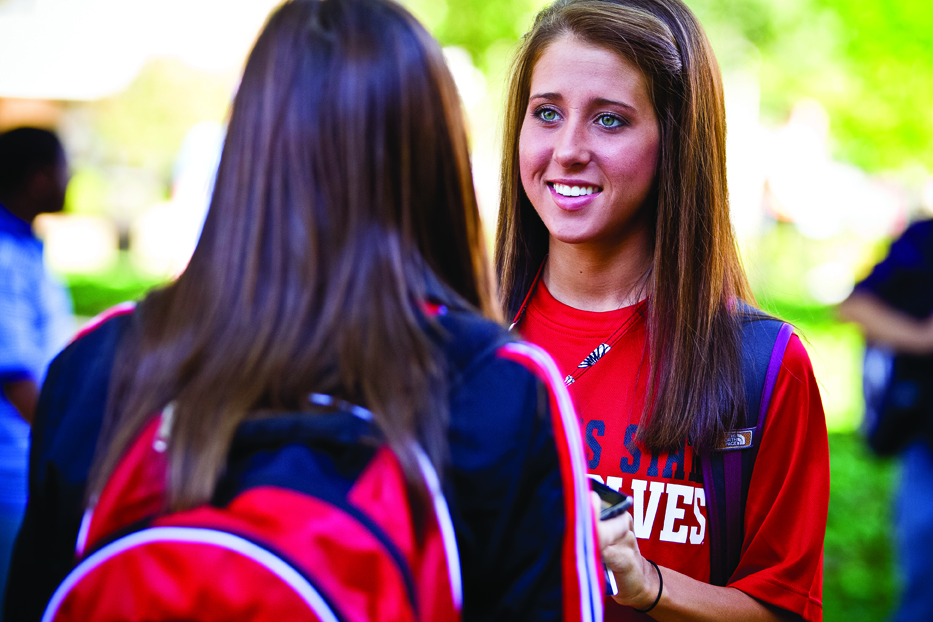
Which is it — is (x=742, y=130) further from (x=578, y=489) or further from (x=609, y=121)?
(x=578, y=489)

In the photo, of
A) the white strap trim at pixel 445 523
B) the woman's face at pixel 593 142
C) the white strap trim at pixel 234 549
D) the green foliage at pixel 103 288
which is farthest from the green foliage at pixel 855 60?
the white strap trim at pixel 234 549

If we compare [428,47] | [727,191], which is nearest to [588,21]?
[727,191]

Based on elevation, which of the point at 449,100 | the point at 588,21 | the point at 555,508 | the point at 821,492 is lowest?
the point at 821,492

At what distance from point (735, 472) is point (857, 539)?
15.8ft

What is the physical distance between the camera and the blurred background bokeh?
8.00 meters

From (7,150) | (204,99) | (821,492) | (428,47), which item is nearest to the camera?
(428,47)

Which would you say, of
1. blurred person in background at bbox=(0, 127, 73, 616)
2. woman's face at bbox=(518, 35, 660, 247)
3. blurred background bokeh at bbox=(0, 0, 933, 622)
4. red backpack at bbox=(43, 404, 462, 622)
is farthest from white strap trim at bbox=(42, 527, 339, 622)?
blurred person in background at bbox=(0, 127, 73, 616)

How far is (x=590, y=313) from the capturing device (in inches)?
74.5

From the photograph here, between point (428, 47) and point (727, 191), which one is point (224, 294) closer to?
point (428, 47)

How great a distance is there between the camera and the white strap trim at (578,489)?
3.62 ft

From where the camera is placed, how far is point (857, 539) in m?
5.80

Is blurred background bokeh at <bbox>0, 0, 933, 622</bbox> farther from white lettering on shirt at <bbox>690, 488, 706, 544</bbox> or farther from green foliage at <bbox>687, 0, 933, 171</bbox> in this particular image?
white lettering on shirt at <bbox>690, 488, 706, 544</bbox>

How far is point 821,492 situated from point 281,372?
3.67 ft


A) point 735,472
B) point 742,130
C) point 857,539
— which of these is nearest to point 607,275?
point 735,472
